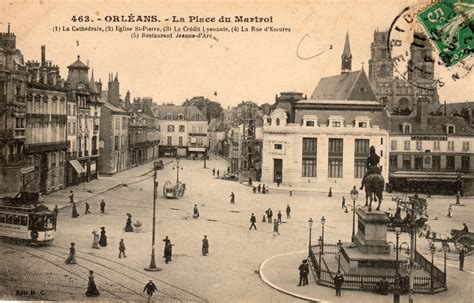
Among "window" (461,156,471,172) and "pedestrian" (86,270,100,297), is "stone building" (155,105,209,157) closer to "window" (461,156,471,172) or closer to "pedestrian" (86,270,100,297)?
"window" (461,156,471,172)

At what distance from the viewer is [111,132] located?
5156 cm

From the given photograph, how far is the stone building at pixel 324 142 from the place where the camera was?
106 ft

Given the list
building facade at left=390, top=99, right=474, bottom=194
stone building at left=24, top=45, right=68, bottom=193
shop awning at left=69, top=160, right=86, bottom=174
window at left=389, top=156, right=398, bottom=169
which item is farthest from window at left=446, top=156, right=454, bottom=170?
shop awning at left=69, top=160, right=86, bottom=174

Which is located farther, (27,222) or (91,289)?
(27,222)

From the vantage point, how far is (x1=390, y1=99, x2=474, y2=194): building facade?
30.7m

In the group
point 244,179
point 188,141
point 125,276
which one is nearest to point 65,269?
point 125,276

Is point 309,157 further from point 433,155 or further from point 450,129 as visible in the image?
point 450,129

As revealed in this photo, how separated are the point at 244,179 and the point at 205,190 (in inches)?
273

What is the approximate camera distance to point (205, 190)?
41.8 metres

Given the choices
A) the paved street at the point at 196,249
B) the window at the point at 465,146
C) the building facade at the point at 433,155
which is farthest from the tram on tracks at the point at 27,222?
the window at the point at 465,146

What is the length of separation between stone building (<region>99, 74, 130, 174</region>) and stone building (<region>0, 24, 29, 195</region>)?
19668 millimetres

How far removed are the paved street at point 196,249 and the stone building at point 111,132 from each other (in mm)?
11919

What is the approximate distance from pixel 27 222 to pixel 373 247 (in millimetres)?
14434

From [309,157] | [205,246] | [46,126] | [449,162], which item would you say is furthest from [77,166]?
[449,162]
